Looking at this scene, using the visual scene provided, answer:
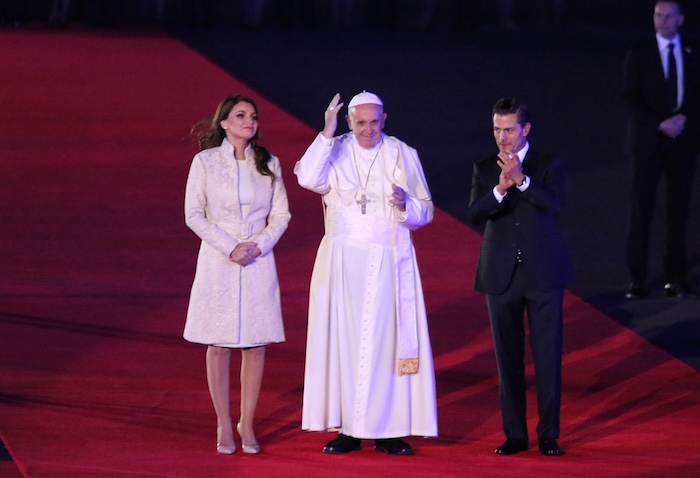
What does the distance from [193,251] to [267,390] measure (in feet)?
8.59

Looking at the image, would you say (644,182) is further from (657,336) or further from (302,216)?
(302,216)

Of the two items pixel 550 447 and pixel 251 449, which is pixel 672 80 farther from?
pixel 251 449

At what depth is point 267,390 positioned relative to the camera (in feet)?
21.2

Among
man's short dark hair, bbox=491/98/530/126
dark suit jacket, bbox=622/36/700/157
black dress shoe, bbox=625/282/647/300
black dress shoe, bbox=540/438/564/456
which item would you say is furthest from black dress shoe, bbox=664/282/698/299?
man's short dark hair, bbox=491/98/530/126

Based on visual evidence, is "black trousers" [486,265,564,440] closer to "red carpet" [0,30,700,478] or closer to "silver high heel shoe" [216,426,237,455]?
"red carpet" [0,30,700,478]

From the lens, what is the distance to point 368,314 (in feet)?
18.1

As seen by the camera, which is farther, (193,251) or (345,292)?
(193,251)

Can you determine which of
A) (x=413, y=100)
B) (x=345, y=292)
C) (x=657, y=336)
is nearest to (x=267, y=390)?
(x=345, y=292)

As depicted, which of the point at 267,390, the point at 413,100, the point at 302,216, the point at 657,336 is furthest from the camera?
the point at 413,100

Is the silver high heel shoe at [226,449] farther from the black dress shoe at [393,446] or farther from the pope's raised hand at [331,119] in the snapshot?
the pope's raised hand at [331,119]

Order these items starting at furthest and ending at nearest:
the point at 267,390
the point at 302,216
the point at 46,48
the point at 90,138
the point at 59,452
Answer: the point at 46,48 < the point at 90,138 < the point at 302,216 < the point at 267,390 < the point at 59,452

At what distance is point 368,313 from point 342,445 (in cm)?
57

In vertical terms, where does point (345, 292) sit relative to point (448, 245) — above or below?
above

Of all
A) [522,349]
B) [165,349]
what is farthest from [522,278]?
[165,349]
